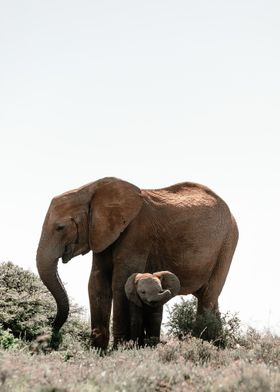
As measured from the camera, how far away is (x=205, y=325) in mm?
15945

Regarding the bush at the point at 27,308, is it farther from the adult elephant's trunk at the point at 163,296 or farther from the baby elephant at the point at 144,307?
the adult elephant's trunk at the point at 163,296

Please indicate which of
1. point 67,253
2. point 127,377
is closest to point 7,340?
point 67,253

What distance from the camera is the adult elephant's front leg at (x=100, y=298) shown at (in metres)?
15.9

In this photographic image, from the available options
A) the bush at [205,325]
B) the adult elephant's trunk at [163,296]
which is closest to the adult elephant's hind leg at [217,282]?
the bush at [205,325]

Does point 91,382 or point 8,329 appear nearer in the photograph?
point 91,382

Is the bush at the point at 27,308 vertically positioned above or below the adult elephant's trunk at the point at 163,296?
below

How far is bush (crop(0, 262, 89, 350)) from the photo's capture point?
666 inches

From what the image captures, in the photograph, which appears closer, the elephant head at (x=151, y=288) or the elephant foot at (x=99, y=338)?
the elephant head at (x=151, y=288)

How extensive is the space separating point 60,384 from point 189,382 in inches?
69.8

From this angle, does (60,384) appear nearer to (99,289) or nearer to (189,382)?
(189,382)

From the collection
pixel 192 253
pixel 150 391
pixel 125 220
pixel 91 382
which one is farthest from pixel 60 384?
pixel 192 253

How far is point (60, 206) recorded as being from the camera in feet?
50.9

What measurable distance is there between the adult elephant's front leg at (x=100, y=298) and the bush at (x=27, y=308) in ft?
3.96

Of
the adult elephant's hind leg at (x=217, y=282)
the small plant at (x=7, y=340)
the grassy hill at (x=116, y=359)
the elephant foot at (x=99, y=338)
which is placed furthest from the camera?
the adult elephant's hind leg at (x=217, y=282)
